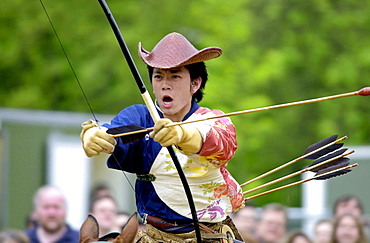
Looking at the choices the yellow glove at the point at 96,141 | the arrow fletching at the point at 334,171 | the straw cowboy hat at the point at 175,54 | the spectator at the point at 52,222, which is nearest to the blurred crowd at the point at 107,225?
the spectator at the point at 52,222

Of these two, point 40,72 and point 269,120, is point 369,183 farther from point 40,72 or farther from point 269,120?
point 40,72

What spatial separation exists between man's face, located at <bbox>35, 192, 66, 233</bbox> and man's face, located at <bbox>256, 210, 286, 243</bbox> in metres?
2.84

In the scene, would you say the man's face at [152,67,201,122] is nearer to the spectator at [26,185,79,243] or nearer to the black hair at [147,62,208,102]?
the black hair at [147,62,208,102]

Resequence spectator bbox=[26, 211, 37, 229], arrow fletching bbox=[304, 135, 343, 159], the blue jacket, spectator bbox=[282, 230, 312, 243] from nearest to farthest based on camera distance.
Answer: the blue jacket, arrow fletching bbox=[304, 135, 343, 159], spectator bbox=[282, 230, 312, 243], spectator bbox=[26, 211, 37, 229]

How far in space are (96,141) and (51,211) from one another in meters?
4.24

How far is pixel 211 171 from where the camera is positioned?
4.98 meters

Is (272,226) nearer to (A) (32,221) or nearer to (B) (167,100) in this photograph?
(A) (32,221)

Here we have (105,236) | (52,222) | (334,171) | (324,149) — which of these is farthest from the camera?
(52,222)

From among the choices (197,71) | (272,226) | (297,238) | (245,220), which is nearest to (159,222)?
(197,71)

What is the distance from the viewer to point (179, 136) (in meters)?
4.34

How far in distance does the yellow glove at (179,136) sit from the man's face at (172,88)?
0.40 m

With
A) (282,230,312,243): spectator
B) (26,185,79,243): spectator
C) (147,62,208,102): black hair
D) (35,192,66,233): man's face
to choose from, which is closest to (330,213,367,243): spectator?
(282,230,312,243): spectator

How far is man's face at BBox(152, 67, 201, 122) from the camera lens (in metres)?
4.85

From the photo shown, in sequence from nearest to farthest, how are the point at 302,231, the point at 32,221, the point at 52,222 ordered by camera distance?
the point at 52,222 → the point at 302,231 → the point at 32,221
